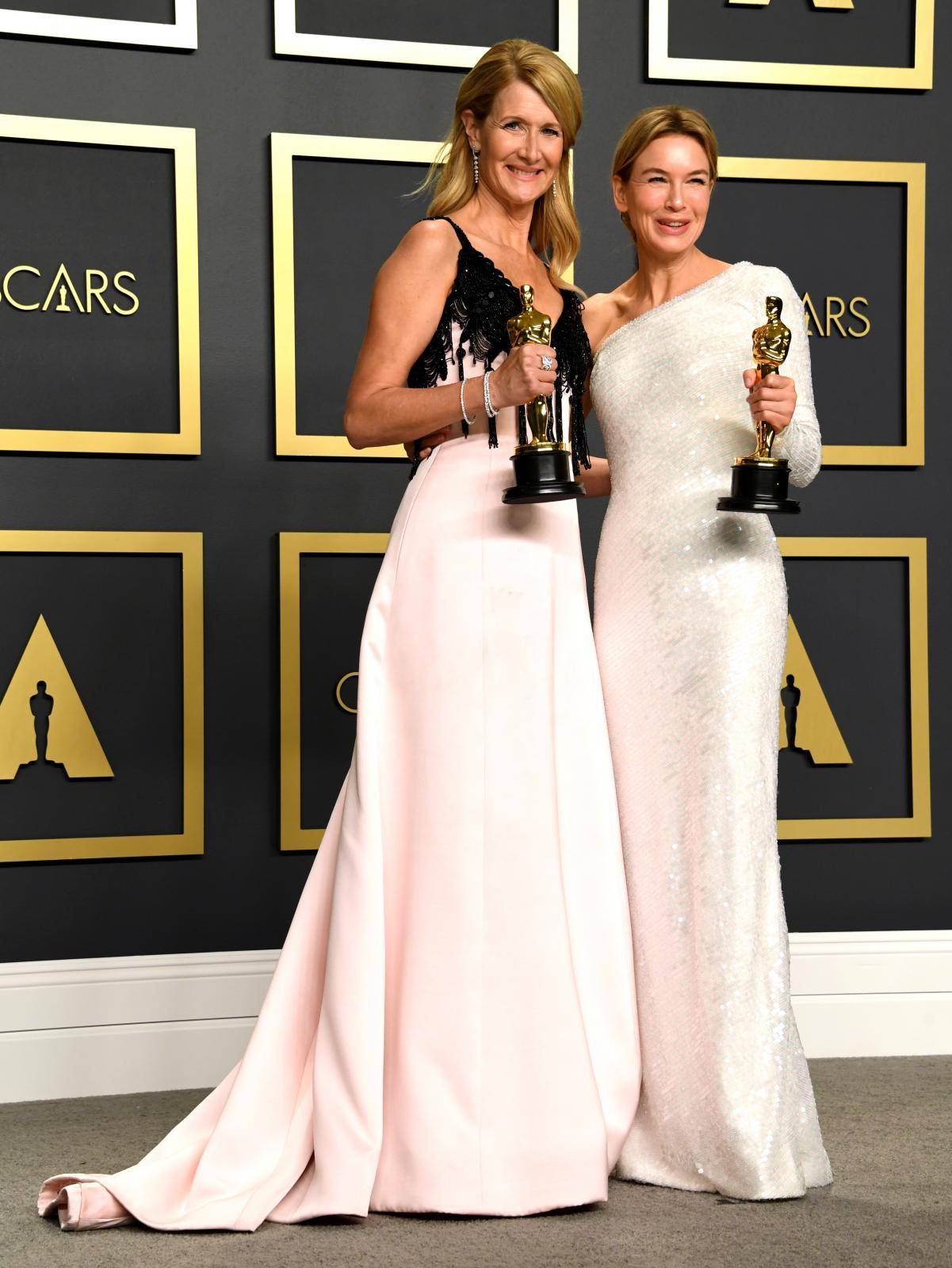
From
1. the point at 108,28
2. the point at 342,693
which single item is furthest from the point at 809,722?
the point at 108,28

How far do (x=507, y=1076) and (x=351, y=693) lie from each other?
1.59 metres

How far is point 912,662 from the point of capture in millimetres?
4152

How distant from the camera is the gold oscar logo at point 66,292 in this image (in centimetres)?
378

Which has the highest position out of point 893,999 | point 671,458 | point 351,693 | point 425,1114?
point 671,458

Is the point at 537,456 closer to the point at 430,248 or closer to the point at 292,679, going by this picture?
the point at 430,248

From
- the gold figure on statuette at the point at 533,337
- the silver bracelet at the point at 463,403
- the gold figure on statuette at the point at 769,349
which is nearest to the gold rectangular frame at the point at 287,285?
the silver bracelet at the point at 463,403

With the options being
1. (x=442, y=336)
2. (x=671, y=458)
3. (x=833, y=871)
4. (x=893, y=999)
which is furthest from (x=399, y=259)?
(x=893, y=999)

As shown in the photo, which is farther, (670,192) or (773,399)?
(670,192)

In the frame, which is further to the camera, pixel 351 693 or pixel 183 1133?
pixel 351 693

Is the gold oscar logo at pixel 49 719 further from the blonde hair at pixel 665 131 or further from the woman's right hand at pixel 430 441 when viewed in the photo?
the blonde hair at pixel 665 131

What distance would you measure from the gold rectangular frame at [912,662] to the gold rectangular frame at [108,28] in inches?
81.2

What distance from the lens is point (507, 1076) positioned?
8.21ft

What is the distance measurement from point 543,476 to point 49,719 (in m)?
1.82

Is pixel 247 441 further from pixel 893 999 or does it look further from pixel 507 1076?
pixel 893 999
